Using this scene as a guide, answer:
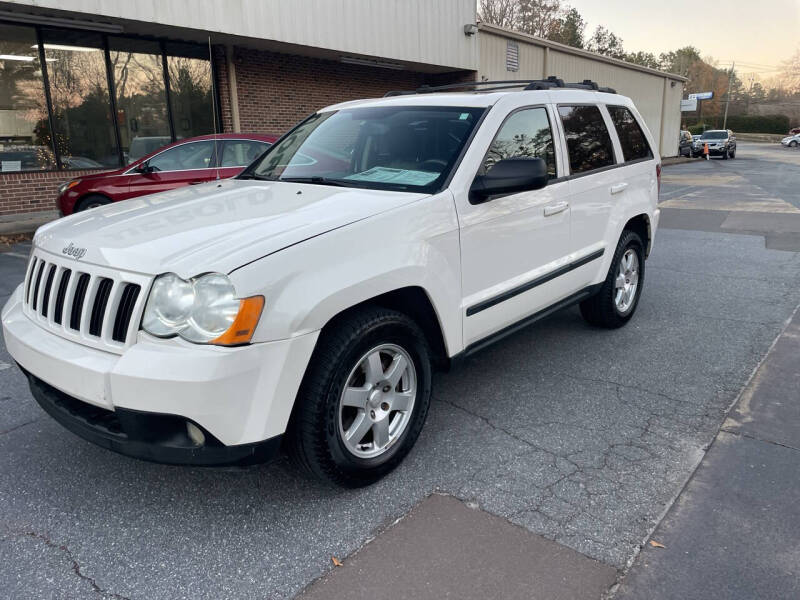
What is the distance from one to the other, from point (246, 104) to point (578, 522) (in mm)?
13973

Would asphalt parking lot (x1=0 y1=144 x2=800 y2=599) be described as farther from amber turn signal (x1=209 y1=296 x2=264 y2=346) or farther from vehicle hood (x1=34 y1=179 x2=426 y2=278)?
vehicle hood (x1=34 y1=179 x2=426 y2=278)

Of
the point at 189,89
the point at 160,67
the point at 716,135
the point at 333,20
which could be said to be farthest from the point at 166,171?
the point at 716,135

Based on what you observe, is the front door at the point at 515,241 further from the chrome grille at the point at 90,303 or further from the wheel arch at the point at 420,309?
the chrome grille at the point at 90,303

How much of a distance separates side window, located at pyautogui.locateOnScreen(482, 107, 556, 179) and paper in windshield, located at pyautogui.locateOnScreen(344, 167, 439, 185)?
341 mm

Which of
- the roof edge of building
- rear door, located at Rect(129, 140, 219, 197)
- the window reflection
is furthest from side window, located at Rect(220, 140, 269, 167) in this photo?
the roof edge of building

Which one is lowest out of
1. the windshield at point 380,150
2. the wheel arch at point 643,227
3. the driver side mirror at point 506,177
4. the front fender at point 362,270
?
the wheel arch at point 643,227

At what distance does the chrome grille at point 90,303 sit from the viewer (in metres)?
2.50

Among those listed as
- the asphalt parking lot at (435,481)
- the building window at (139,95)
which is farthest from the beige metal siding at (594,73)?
the asphalt parking lot at (435,481)

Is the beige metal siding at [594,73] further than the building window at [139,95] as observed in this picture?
Yes

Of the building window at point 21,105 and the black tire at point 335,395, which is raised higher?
the building window at point 21,105

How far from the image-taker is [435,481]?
3066 mm

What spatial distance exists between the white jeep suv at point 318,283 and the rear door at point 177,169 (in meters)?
5.87

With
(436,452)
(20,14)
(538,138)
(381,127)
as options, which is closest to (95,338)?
(436,452)

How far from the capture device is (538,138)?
407 centimetres
